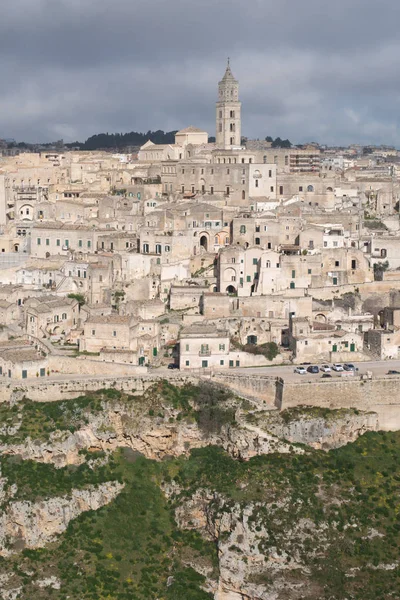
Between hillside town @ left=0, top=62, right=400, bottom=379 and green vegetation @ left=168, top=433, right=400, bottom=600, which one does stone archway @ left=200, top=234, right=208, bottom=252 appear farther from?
green vegetation @ left=168, top=433, right=400, bottom=600

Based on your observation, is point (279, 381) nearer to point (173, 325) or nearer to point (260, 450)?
point (260, 450)

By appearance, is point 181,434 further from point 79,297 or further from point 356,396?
point 79,297

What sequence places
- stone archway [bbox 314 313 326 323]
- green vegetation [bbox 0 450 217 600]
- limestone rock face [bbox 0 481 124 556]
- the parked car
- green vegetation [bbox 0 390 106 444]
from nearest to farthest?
1. green vegetation [bbox 0 450 217 600]
2. limestone rock face [bbox 0 481 124 556]
3. green vegetation [bbox 0 390 106 444]
4. the parked car
5. stone archway [bbox 314 313 326 323]

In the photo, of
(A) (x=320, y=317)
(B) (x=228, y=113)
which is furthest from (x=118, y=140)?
(A) (x=320, y=317)

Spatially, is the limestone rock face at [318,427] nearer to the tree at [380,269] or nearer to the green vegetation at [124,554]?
the green vegetation at [124,554]

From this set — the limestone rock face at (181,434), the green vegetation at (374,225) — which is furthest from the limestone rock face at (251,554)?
the green vegetation at (374,225)

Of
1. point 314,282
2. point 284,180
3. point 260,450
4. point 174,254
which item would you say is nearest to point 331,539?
point 260,450

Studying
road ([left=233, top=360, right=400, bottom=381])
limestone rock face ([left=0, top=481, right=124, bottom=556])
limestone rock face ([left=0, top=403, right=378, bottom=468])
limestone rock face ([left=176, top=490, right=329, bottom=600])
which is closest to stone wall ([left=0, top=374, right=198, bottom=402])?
limestone rock face ([left=0, top=403, right=378, bottom=468])

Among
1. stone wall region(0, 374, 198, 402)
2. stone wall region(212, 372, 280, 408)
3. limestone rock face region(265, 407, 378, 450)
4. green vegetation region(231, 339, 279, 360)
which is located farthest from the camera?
green vegetation region(231, 339, 279, 360)
